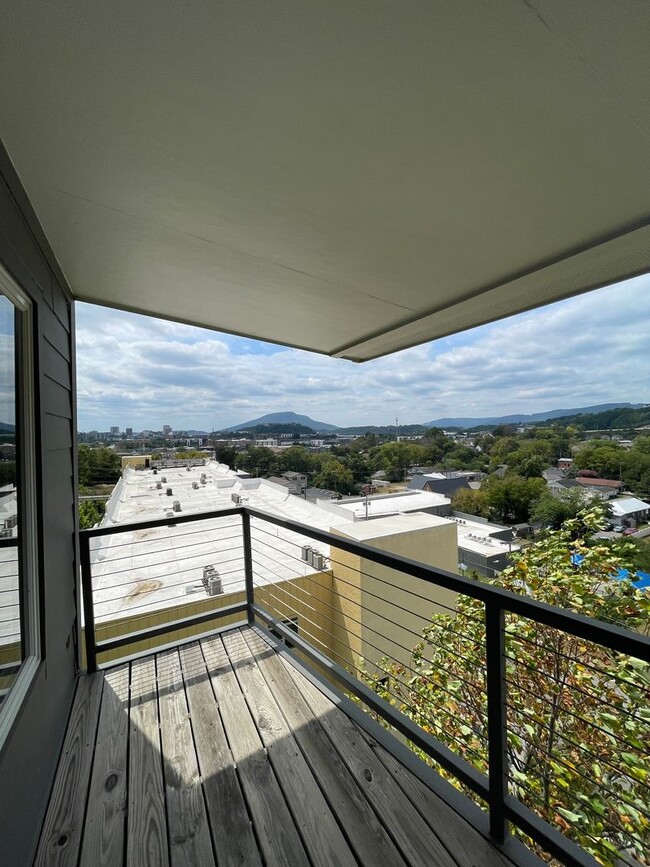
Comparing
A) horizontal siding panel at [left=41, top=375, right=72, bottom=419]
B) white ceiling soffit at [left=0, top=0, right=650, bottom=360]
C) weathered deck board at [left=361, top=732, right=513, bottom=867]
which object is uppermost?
white ceiling soffit at [left=0, top=0, right=650, bottom=360]

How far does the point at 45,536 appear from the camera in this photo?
5.15ft

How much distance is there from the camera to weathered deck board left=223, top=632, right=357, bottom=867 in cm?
121

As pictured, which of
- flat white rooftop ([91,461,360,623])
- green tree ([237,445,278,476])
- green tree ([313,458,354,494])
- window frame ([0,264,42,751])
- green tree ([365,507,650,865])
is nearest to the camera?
window frame ([0,264,42,751])

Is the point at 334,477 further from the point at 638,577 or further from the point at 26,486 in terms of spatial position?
the point at 26,486

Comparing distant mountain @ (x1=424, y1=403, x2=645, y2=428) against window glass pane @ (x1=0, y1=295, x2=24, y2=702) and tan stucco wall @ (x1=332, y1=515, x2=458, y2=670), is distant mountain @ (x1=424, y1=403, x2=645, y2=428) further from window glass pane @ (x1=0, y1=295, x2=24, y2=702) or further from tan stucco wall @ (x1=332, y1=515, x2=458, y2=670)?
window glass pane @ (x1=0, y1=295, x2=24, y2=702)

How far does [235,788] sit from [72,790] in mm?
655

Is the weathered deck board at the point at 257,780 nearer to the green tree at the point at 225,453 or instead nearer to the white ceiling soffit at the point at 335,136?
the white ceiling soffit at the point at 335,136

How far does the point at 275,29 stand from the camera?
0.78m

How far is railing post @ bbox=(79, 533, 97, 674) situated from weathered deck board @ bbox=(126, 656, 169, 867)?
1.00 ft

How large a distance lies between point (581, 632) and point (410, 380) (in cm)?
1379

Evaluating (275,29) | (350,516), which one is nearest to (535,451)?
(350,516)

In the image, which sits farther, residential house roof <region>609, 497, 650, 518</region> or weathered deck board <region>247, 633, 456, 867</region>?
residential house roof <region>609, 497, 650, 518</region>

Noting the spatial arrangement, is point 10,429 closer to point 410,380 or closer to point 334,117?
point 334,117

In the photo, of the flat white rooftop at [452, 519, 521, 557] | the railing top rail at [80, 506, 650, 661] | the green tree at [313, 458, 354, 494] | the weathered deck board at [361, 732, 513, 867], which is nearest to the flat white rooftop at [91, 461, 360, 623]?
the green tree at [313, 458, 354, 494]
